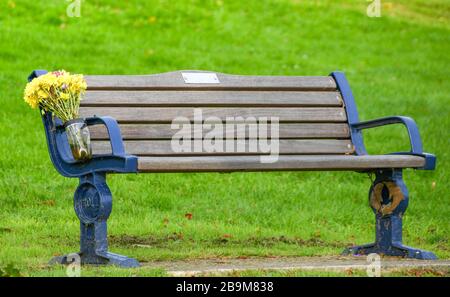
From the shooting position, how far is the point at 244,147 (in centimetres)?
695

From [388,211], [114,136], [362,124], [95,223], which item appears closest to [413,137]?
[362,124]

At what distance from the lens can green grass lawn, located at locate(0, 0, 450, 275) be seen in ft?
25.1

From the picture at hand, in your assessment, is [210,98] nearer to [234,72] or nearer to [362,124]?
[362,124]

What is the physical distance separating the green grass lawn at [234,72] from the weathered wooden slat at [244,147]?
643mm

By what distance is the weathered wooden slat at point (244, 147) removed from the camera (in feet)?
21.9

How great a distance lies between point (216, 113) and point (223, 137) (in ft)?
0.57

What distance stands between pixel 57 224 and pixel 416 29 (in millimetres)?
10449

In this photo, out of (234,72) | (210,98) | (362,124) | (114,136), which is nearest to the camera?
(114,136)

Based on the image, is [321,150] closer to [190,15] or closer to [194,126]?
[194,126]

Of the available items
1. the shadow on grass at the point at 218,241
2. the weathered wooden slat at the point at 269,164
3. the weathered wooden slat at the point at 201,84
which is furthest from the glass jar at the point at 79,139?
the shadow on grass at the point at 218,241

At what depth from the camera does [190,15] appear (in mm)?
15656

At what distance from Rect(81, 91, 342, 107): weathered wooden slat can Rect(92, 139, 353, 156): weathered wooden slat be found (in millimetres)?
263

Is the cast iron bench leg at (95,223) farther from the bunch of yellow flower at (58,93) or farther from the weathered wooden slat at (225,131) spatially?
the weathered wooden slat at (225,131)

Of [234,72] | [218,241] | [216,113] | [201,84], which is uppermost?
[234,72]
